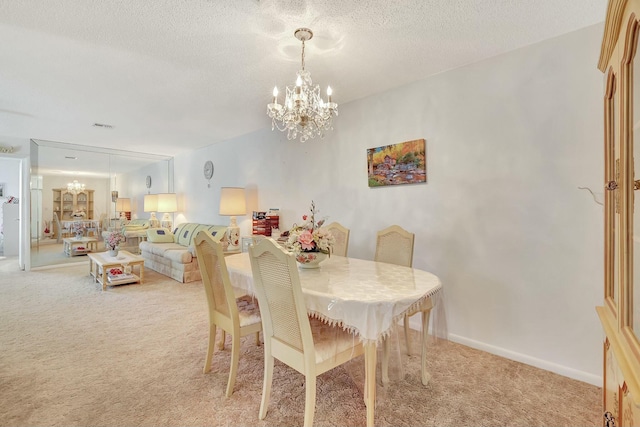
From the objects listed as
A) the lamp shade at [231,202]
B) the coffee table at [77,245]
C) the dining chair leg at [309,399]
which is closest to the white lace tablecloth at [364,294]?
the dining chair leg at [309,399]

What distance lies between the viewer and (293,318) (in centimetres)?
149

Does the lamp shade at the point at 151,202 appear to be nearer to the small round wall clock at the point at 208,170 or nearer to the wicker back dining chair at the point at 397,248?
the small round wall clock at the point at 208,170

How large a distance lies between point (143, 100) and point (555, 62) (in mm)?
3869

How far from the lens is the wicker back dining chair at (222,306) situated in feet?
6.07

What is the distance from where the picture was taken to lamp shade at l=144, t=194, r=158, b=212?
6.21 m

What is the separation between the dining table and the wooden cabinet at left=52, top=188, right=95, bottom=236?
6.00 meters

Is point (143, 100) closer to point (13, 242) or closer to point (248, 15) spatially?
point (248, 15)

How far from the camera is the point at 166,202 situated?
619 cm

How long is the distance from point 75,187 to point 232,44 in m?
5.80

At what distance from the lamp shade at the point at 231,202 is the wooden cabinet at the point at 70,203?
11.6ft

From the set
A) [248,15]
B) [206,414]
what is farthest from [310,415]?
[248,15]

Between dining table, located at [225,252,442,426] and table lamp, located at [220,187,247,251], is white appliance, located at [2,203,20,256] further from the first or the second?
dining table, located at [225,252,442,426]

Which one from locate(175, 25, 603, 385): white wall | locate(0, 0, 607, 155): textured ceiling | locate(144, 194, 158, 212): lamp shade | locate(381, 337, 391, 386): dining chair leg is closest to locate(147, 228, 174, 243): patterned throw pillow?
locate(144, 194, 158, 212): lamp shade

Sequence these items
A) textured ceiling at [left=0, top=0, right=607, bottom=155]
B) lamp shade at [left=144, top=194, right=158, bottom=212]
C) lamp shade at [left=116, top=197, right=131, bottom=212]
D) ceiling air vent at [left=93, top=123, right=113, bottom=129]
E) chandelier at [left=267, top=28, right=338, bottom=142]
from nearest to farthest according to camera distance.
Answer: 1. textured ceiling at [left=0, top=0, right=607, bottom=155]
2. chandelier at [left=267, top=28, right=338, bottom=142]
3. ceiling air vent at [left=93, top=123, right=113, bottom=129]
4. lamp shade at [left=144, top=194, right=158, bottom=212]
5. lamp shade at [left=116, top=197, right=131, bottom=212]
